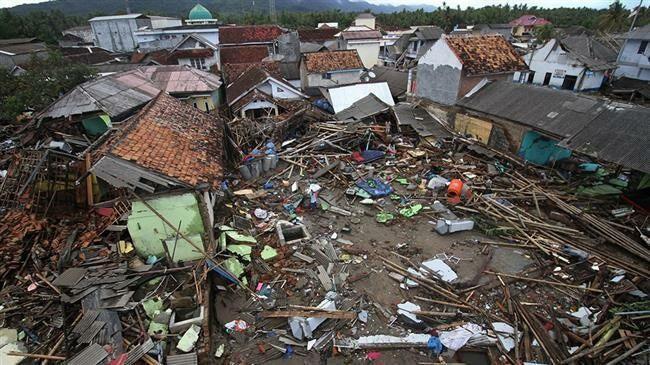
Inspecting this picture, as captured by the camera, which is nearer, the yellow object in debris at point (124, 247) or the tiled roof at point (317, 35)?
the yellow object in debris at point (124, 247)

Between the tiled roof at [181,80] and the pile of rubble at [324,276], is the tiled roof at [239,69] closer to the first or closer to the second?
the tiled roof at [181,80]

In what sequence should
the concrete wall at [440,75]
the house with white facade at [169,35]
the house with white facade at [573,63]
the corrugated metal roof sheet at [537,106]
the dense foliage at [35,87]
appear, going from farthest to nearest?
the house with white facade at [169,35]
the house with white facade at [573,63]
the dense foliage at [35,87]
the concrete wall at [440,75]
the corrugated metal roof sheet at [537,106]

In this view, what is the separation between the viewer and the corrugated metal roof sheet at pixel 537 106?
14.7 metres

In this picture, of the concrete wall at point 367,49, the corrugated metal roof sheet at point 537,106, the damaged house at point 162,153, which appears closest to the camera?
the damaged house at point 162,153

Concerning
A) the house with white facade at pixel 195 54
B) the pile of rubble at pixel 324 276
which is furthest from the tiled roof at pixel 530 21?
the pile of rubble at pixel 324 276

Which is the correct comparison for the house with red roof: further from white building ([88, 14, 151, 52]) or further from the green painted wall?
the green painted wall

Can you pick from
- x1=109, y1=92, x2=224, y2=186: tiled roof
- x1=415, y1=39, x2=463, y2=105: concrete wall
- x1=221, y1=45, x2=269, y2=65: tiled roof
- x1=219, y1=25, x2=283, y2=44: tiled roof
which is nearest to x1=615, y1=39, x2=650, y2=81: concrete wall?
x1=415, y1=39, x2=463, y2=105: concrete wall

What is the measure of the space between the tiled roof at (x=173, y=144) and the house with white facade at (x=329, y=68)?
1619 cm

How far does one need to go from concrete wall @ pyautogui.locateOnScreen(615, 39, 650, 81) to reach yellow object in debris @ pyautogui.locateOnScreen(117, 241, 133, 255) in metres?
45.9

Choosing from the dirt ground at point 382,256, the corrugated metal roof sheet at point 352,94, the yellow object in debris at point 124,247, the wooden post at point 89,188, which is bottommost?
the dirt ground at point 382,256

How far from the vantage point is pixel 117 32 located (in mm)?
→ 59500

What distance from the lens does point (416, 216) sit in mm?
13117

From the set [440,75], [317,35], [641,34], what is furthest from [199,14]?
[641,34]

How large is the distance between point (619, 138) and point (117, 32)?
75523mm
